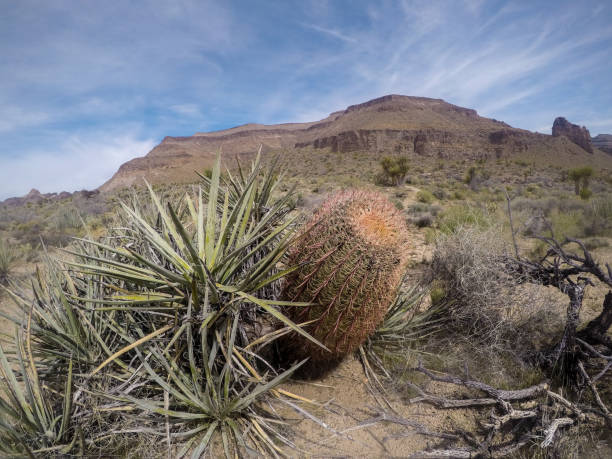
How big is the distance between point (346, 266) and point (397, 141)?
6000 centimetres

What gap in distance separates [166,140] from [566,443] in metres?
116

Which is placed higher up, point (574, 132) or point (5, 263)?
point (574, 132)

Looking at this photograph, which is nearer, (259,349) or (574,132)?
(259,349)

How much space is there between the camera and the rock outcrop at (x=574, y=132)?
6242cm

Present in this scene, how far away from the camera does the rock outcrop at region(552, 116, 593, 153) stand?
62.4m

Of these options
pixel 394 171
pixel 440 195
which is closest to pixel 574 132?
pixel 394 171

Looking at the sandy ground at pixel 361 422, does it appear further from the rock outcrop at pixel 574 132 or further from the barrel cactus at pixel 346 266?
the rock outcrop at pixel 574 132

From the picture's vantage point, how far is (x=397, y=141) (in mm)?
56969

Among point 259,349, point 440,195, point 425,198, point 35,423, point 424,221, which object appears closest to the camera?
point 35,423

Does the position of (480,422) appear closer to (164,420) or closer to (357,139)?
(164,420)

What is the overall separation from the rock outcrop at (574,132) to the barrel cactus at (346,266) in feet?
265

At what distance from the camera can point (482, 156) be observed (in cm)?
5075

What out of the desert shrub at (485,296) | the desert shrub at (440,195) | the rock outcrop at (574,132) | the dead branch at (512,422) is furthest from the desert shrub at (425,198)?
the rock outcrop at (574,132)

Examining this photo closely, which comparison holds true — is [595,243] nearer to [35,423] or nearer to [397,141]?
[35,423]
